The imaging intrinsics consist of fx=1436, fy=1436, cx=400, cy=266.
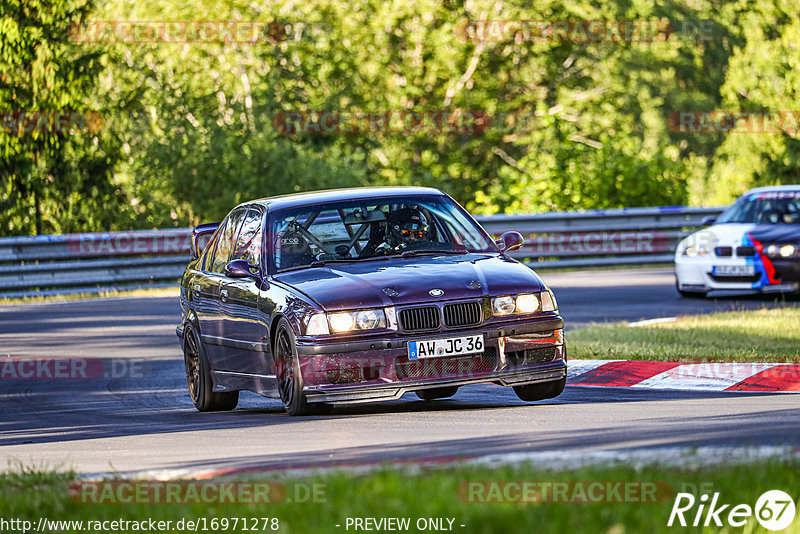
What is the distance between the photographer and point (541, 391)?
32.5 ft

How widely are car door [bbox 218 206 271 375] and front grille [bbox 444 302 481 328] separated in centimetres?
137

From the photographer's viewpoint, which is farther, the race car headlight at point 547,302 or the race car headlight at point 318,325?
the race car headlight at point 547,302

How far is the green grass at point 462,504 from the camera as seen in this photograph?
497cm

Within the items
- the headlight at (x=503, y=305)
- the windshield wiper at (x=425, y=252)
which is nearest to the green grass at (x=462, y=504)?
the headlight at (x=503, y=305)

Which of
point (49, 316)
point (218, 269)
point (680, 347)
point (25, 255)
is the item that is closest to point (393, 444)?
point (218, 269)

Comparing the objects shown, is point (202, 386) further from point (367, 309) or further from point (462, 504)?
point (462, 504)

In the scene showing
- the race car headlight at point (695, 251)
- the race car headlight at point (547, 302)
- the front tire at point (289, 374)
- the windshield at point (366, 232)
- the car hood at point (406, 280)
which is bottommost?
the race car headlight at point (695, 251)

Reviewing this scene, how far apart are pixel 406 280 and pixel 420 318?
317mm

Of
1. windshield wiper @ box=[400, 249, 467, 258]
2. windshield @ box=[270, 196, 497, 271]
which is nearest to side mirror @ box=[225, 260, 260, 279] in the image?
windshield @ box=[270, 196, 497, 271]

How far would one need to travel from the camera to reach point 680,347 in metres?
12.7

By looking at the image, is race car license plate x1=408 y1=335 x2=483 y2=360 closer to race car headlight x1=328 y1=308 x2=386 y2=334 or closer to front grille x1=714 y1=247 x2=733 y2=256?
race car headlight x1=328 y1=308 x2=386 y2=334

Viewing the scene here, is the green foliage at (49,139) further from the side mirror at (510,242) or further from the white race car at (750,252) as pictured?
the side mirror at (510,242)

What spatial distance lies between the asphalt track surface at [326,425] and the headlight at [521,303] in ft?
2.10

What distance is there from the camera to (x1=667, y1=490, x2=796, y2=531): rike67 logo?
493 cm
